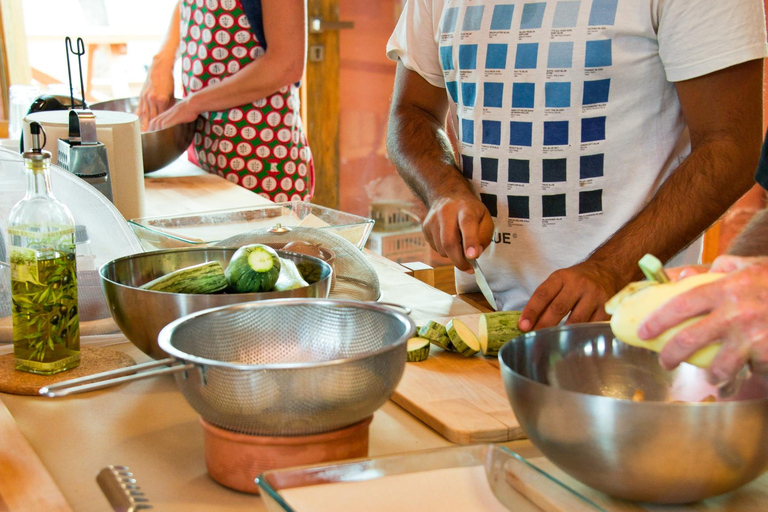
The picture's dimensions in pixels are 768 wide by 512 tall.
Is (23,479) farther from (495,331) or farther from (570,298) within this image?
(570,298)

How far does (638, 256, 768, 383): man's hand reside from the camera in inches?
28.8

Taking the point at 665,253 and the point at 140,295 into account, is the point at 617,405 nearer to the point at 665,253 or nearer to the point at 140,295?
the point at 140,295

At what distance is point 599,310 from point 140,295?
77 centimetres

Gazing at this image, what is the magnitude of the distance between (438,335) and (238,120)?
168 centimetres

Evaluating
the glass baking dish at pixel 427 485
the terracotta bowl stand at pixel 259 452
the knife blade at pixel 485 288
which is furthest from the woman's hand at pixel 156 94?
the glass baking dish at pixel 427 485

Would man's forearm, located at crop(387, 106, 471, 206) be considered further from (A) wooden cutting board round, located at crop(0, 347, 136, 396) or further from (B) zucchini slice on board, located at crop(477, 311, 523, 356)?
(A) wooden cutting board round, located at crop(0, 347, 136, 396)

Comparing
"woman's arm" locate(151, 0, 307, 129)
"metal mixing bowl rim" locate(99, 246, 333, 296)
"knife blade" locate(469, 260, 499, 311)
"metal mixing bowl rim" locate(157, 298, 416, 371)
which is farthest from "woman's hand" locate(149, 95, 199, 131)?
"metal mixing bowl rim" locate(157, 298, 416, 371)

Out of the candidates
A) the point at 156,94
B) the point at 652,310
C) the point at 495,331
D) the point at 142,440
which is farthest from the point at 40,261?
the point at 156,94

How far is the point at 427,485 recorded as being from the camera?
79 centimetres

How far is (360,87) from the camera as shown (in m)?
4.69

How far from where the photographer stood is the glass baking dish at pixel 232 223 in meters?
1.57

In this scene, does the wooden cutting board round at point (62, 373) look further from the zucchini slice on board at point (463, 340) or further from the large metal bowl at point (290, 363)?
the zucchini slice on board at point (463, 340)

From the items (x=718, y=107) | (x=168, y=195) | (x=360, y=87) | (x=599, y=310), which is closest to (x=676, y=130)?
(x=718, y=107)

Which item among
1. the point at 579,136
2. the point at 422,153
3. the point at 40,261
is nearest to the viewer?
the point at 40,261
